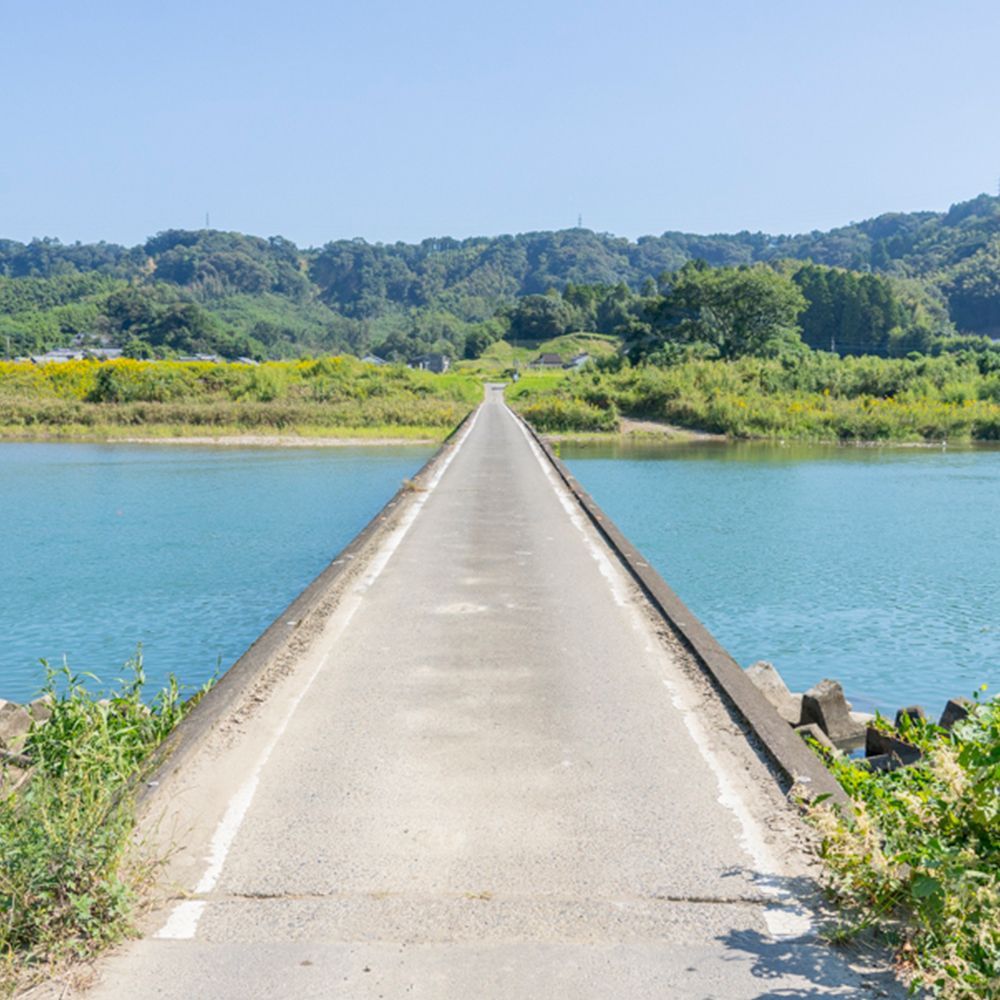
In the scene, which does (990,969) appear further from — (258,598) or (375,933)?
(258,598)

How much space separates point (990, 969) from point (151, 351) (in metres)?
117

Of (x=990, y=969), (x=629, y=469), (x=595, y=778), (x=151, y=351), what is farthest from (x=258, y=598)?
(x=151, y=351)

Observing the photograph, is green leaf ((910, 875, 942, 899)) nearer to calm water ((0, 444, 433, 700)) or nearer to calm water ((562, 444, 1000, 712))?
calm water ((0, 444, 433, 700))

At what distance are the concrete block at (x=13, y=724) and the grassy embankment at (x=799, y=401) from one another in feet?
152

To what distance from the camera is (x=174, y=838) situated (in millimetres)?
4969

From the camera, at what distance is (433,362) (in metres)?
133

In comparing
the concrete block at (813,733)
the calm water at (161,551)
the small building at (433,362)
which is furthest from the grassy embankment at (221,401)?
the small building at (433,362)

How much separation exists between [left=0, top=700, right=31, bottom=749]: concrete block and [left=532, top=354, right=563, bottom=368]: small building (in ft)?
363

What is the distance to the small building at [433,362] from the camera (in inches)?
5044

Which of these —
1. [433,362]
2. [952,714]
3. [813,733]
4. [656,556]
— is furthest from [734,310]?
[813,733]

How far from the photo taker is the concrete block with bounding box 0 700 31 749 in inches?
307

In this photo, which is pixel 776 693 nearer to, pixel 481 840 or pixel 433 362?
pixel 481 840

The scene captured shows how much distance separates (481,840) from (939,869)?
201 centimetres

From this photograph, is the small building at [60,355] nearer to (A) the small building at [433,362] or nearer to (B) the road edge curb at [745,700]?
(A) the small building at [433,362]
